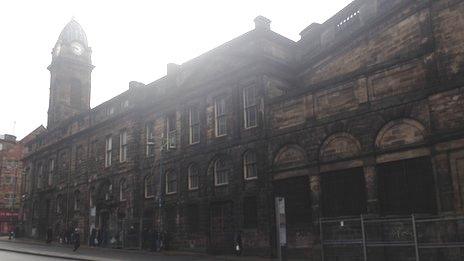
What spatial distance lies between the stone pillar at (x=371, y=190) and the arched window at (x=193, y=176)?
12.2 m

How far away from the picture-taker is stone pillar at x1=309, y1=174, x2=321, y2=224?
21500 millimetres

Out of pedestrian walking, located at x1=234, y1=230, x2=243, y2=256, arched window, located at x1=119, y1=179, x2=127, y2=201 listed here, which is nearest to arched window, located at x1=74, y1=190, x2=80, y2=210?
arched window, located at x1=119, y1=179, x2=127, y2=201

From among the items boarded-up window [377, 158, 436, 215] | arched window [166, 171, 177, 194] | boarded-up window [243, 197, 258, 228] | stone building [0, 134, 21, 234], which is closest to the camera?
boarded-up window [377, 158, 436, 215]

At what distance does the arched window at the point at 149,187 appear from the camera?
32812mm

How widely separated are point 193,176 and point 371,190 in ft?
42.4

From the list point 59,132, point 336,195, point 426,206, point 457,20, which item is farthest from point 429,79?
point 59,132

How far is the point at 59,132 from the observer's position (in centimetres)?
4728

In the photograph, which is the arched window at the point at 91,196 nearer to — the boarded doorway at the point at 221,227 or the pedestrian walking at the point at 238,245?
the boarded doorway at the point at 221,227

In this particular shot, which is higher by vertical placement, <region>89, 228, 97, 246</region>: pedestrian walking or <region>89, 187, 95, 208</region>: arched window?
<region>89, 187, 95, 208</region>: arched window

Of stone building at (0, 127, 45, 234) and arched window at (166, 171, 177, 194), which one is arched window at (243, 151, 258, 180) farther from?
stone building at (0, 127, 45, 234)

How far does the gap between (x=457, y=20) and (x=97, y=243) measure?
28.6 metres

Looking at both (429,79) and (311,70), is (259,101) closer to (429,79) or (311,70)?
(311,70)

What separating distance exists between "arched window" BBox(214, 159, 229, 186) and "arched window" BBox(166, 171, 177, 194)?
427 cm

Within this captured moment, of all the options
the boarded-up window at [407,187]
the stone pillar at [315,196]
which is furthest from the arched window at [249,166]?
the boarded-up window at [407,187]
